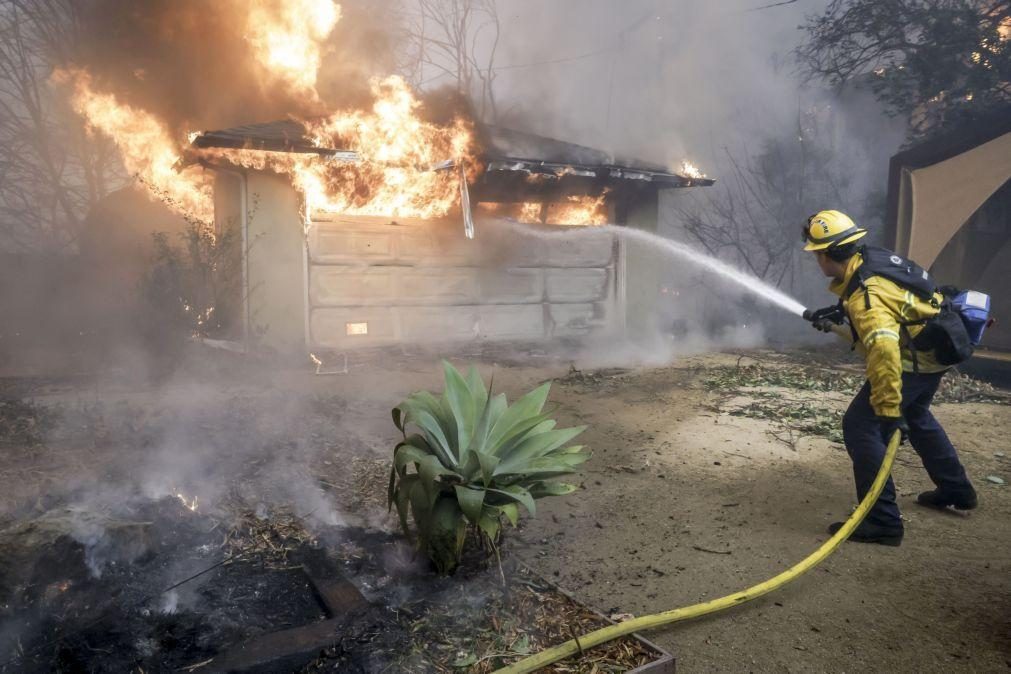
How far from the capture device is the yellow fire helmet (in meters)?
3.99

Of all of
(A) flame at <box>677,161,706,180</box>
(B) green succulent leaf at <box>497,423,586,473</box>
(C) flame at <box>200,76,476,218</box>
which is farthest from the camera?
(A) flame at <box>677,161,706,180</box>

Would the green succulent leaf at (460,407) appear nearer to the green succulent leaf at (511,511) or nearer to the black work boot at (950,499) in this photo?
the green succulent leaf at (511,511)

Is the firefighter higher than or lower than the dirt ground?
higher

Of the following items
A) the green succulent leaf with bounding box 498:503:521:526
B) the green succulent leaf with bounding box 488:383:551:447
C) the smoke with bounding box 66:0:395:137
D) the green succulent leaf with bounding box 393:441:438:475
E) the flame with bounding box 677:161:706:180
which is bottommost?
the green succulent leaf with bounding box 498:503:521:526

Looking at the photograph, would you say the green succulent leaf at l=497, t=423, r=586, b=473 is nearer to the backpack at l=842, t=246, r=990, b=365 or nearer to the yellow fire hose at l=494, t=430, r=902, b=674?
the yellow fire hose at l=494, t=430, r=902, b=674

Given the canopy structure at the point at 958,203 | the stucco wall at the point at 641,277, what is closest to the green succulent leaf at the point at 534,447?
the stucco wall at the point at 641,277

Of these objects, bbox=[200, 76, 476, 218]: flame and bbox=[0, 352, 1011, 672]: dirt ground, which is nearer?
bbox=[0, 352, 1011, 672]: dirt ground

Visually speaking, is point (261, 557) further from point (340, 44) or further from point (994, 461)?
point (340, 44)

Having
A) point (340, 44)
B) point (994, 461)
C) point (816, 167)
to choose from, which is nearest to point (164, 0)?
point (340, 44)

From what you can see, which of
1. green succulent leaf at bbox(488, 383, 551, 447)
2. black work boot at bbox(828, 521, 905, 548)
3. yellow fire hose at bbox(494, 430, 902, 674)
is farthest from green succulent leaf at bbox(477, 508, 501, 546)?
black work boot at bbox(828, 521, 905, 548)

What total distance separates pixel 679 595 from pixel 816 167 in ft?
57.9

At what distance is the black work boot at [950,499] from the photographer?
166 inches

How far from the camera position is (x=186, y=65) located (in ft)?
39.5

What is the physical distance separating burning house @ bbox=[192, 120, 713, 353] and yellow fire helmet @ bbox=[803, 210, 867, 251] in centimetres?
685
